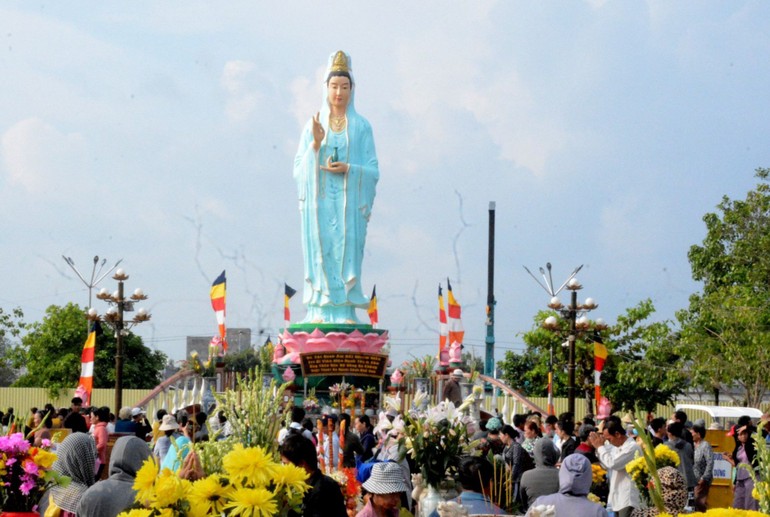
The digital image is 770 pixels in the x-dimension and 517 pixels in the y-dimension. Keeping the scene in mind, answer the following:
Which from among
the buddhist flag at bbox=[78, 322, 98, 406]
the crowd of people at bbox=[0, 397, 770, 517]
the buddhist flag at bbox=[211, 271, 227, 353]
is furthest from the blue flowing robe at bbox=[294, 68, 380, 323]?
the crowd of people at bbox=[0, 397, 770, 517]

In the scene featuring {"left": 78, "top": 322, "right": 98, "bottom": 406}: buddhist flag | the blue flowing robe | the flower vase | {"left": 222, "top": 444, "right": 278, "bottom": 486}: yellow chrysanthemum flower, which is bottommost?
the flower vase

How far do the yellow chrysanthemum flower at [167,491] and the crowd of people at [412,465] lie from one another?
0.36 meters

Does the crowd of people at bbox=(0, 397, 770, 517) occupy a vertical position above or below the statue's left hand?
below

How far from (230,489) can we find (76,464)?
2596mm

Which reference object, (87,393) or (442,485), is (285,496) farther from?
(87,393)

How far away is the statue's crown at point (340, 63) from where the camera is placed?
1202 inches

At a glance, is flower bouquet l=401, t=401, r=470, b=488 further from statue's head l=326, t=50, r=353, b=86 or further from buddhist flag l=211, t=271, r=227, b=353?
statue's head l=326, t=50, r=353, b=86

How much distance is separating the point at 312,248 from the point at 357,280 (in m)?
1.42

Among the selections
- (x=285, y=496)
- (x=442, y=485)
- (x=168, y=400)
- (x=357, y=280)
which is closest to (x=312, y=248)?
(x=357, y=280)

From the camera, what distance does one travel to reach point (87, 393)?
20578mm

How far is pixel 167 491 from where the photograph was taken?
443 cm

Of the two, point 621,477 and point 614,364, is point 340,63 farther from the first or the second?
point 621,477

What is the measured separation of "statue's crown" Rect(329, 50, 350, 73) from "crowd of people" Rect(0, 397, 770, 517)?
18490 millimetres

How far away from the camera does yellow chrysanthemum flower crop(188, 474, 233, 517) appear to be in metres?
4.44
